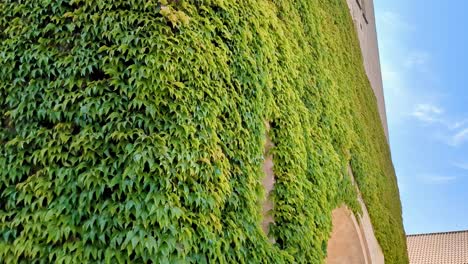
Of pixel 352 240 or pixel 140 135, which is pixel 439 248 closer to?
pixel 352 240

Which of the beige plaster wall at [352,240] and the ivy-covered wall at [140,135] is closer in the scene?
the ivy-covered wall at [140,135]

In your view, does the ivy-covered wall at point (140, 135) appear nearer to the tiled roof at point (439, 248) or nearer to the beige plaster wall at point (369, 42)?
the beige plaster wall at point (369, 42)

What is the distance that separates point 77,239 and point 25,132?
0.99 metres

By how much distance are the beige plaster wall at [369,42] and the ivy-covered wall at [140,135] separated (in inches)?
326

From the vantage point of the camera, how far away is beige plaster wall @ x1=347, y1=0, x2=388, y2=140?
1290cm

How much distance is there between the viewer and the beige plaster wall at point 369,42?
12898mm

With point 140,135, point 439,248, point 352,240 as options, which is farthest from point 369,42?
point 140,135

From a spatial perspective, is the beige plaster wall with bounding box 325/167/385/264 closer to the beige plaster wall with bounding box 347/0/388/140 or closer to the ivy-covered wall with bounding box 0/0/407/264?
the ivy-covered wall with bounding box 0/0/407/264

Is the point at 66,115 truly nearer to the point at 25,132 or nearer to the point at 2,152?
the point at 25,132

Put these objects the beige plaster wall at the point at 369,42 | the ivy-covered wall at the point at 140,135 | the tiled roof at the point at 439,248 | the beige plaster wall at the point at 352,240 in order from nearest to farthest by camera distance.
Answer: the ivy-covered wall at the point at 140,135
the beige plaster wall at the point at 352,240
the beige plaster wall at the point at 369,42
the tiled roof at the point at 439,248

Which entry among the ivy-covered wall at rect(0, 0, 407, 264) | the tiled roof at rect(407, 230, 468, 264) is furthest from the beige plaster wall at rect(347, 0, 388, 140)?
the tiled roof at rect(407, 230, 468, 264)

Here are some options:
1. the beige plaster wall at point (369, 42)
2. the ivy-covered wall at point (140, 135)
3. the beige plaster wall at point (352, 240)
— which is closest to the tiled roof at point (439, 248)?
the beige plaster wall at point (369, 42)

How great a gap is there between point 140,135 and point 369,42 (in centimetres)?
1205

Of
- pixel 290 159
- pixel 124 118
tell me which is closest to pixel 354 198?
pixel 290 159
